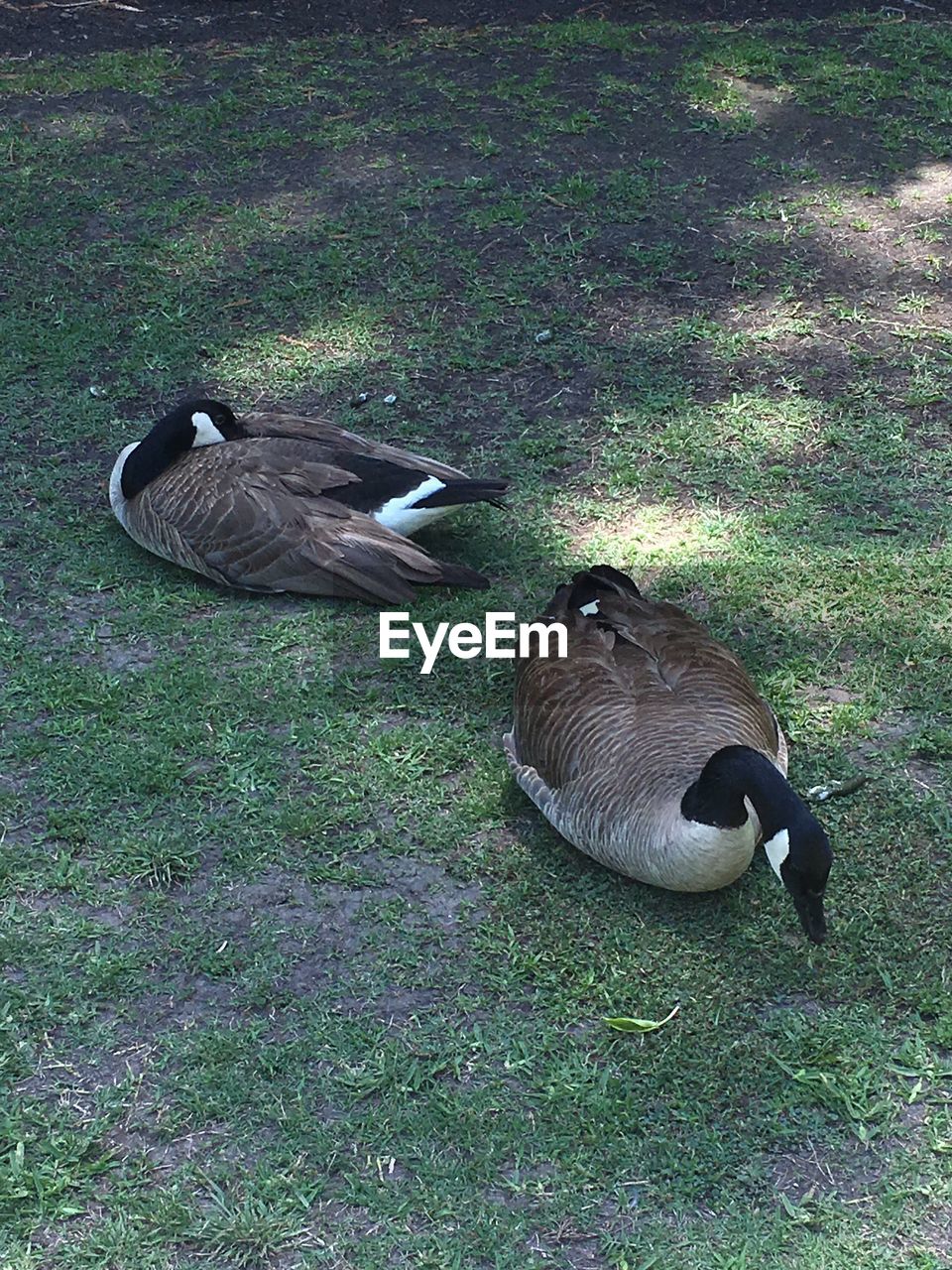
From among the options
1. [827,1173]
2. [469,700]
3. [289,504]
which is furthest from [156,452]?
[827,1173]

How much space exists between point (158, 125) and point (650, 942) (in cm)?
642

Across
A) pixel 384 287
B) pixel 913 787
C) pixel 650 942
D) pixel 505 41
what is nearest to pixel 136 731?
pixel 650 942

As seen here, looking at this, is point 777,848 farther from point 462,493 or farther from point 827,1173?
point 462,493

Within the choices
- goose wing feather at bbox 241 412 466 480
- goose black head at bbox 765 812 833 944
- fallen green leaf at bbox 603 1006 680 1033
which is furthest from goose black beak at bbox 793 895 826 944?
goose wing feather at bbox 241 412 466 480

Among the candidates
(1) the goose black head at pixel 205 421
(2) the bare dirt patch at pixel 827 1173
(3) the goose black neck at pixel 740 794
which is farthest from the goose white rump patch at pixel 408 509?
(2) the bare dirt patch at pixel 827 1173

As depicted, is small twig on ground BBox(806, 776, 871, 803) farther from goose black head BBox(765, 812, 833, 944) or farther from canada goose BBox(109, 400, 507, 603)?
canada goose BBox(109, 400, 507, 603)

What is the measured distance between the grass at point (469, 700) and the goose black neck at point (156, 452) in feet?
0.88

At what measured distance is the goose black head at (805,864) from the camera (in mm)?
3338

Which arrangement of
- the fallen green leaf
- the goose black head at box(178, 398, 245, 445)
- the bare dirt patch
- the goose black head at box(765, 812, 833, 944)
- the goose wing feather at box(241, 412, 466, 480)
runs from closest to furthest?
the bare dirt patch < the goose black head at box(765, 812, 833, 944) < the fallen green leaf < the goose wing feather at box(241, 412, 466, 480) < the goose black head at box(178, 398, 245, 445)

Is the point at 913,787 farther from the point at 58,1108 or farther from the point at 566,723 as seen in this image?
the point at 58,1108

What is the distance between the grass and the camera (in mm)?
3158

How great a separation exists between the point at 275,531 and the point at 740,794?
82.2 inches

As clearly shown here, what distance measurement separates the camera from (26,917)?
12.4 feet

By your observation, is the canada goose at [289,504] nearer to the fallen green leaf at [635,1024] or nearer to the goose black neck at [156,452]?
the goose black neck at [156,452]
